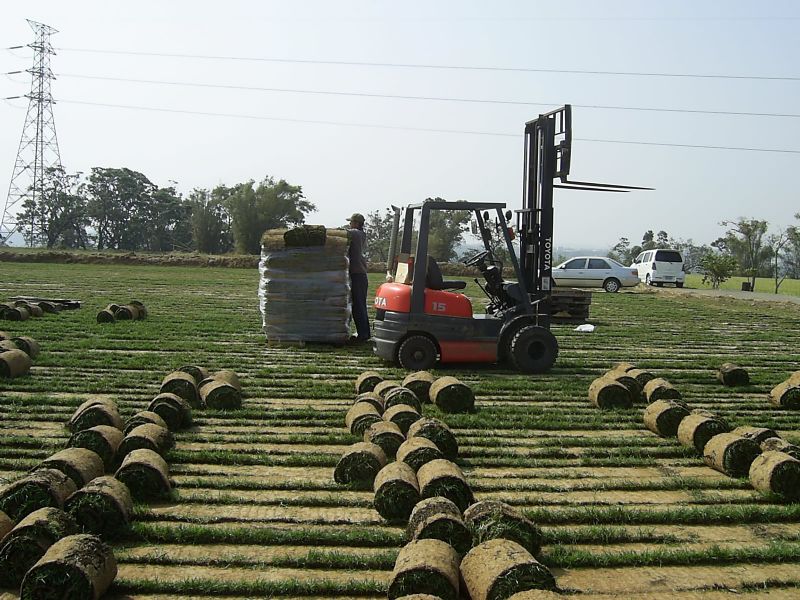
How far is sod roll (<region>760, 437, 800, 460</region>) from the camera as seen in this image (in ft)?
21.7

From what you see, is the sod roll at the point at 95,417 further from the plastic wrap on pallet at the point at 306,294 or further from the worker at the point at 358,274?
the worker at the point at 358,274

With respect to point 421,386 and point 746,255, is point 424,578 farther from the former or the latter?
point 746,255

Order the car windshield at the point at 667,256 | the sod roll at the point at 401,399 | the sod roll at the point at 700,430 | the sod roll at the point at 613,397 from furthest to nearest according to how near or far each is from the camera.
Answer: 1. the car windshield at the point at 667,256
2. the sod roll at the point at 613,397
3. the sod roll at the point at 401,399
4. the sod roll at the point at 700,430

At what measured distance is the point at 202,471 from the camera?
6598 millimetres

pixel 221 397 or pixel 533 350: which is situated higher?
pixel 533 350

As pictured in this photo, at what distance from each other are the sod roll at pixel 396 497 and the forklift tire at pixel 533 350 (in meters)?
5.61

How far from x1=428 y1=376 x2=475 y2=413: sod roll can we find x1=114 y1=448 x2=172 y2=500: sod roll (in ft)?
11.8

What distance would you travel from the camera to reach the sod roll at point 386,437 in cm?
689

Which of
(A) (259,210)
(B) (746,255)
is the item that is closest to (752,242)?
(B) (746,255)

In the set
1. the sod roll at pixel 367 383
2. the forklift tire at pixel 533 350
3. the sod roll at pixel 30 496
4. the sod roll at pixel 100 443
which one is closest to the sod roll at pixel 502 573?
the sod roll at pixel 30 496

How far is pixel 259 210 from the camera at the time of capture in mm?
62219

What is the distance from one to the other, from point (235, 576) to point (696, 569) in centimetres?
288

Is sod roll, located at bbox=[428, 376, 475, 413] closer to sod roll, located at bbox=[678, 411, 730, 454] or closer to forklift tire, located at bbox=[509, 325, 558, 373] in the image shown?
sod roll, located at bbox=[678, 411, 730, 454]

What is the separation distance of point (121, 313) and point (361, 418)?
385 inches
